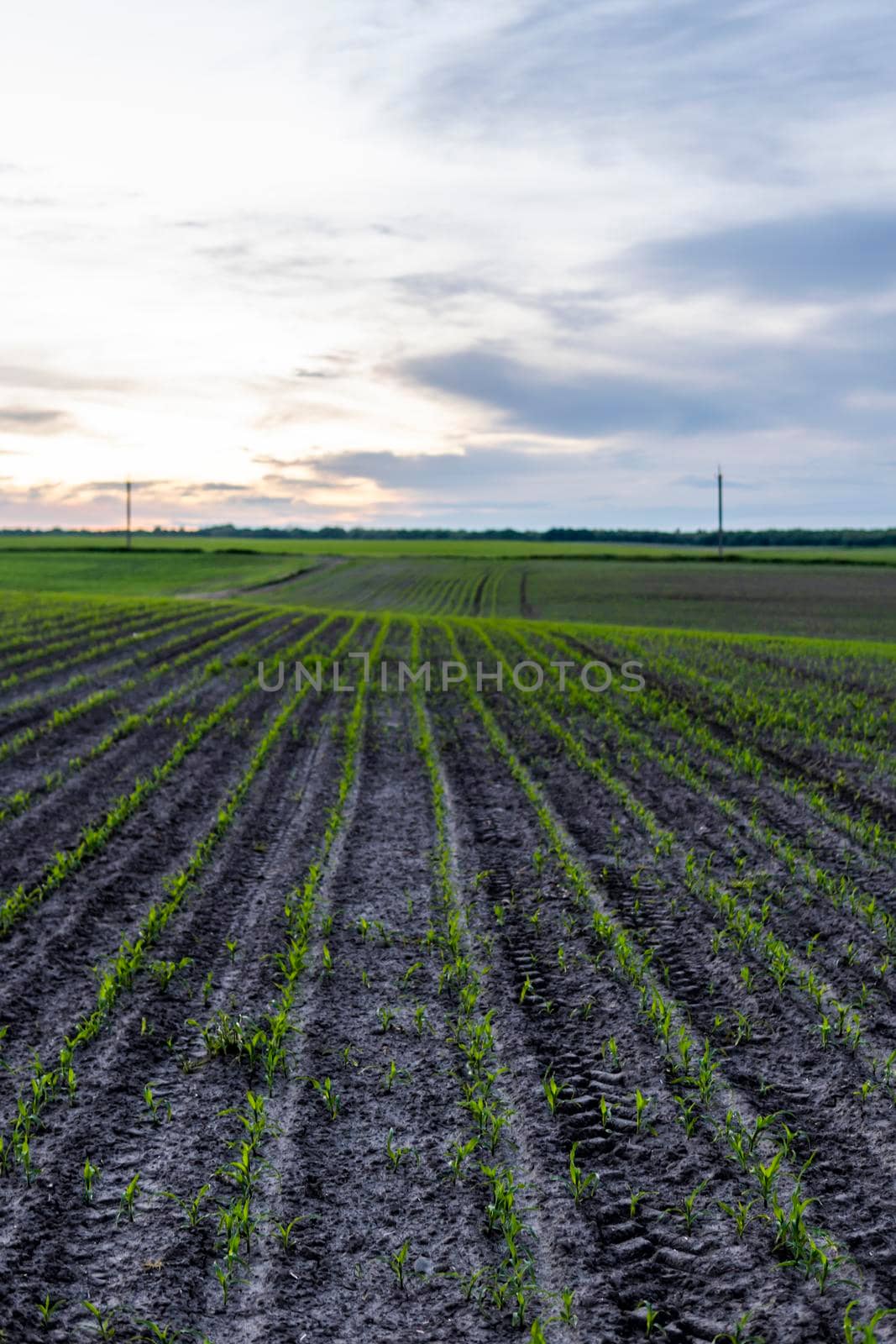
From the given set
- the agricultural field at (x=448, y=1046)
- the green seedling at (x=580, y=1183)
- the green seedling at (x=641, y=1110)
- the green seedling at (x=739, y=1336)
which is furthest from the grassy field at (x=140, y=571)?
the green seedling at (x=739, y=1336)

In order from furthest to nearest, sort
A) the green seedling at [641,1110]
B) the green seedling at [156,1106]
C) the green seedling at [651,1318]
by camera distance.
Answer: the green seedling at [156,1106], the green seedling at [641,1110], the green seedling at [651,1318]

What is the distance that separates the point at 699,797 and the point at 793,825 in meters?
1.43

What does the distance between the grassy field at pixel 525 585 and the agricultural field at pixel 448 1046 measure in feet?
95.5

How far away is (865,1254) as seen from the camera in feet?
14.5

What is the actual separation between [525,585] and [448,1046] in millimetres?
55483

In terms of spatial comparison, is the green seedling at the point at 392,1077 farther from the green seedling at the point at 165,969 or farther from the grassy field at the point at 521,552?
the grassy field at the point at 521,552

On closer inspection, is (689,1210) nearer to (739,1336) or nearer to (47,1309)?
(739,1336)

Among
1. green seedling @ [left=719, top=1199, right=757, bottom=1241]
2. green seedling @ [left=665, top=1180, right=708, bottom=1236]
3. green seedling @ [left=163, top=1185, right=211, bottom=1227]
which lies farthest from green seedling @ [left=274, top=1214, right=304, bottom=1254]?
green seedling @ [left=719, top=1199, right=757, bottom=1241]

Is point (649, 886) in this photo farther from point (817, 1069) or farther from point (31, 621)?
point (31, 621)

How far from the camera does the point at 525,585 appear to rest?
60844mm

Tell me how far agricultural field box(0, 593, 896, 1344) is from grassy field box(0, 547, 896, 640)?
2912 centimetres

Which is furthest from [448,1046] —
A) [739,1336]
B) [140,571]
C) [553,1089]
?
[140,571]

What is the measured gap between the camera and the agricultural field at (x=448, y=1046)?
14.1 feet

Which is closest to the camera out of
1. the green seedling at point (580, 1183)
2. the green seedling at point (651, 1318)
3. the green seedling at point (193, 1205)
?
the green seedling at point (651, 1318)
